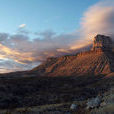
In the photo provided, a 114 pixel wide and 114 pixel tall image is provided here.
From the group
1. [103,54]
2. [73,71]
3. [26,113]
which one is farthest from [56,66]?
[26,113]

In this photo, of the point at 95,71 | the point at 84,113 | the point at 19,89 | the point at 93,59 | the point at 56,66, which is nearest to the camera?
the point at 84,113

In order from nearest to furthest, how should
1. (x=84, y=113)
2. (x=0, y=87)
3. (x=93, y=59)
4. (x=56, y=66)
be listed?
(x=84, y=113) < (x=0, y=87) < (x=93, y=59) < (x=56, y=66)

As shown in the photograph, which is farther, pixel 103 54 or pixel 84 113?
pixel 103 54

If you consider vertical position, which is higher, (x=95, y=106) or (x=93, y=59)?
(x=93, y=59)

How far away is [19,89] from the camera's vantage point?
48312 mm

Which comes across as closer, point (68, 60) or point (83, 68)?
point (83, 68)

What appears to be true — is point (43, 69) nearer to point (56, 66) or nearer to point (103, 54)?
point (56, 66)

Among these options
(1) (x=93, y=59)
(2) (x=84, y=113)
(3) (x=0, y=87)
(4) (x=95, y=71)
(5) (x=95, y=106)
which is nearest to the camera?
(2) (x=84, y=113)

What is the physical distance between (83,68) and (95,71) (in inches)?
475

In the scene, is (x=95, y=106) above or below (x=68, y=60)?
below

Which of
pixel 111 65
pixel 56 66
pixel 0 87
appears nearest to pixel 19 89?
pixel 0 87

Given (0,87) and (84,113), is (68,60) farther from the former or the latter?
(84,113)

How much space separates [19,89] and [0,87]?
639 cm

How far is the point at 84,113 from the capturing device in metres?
14.7
